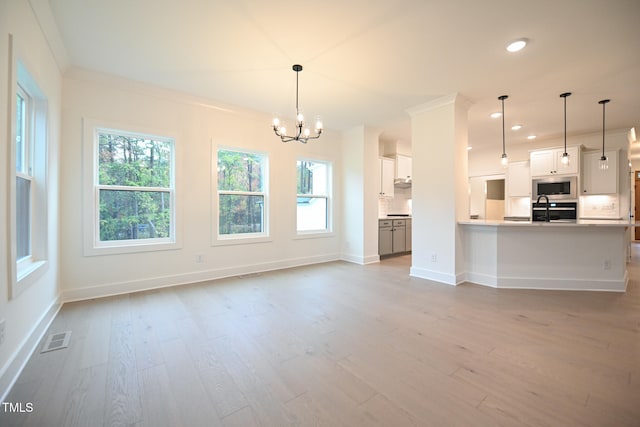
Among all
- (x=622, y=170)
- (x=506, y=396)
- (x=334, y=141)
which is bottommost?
(x=506, y=396)

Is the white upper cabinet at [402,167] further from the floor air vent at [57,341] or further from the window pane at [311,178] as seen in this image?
the floor air vent at [57,341]

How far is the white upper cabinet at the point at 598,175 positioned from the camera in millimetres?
5672

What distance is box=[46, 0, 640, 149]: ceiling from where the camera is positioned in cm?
234

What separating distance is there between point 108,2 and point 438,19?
9.33ft

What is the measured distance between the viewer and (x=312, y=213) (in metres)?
5.80

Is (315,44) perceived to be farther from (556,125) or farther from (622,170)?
(622,170)

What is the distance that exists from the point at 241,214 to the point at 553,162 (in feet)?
22.7

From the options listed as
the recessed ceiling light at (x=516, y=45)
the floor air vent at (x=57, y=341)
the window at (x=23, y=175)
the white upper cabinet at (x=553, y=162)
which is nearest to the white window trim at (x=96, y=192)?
the window at (x=23, y=175)

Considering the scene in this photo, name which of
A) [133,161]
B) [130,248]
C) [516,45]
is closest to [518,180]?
[516,45]

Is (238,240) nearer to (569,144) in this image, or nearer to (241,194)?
(241,194)

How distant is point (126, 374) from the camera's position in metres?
1.87

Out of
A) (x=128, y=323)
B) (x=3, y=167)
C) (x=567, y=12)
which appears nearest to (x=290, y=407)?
(x=128, y=323)

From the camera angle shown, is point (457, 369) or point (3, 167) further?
point (457, 369)

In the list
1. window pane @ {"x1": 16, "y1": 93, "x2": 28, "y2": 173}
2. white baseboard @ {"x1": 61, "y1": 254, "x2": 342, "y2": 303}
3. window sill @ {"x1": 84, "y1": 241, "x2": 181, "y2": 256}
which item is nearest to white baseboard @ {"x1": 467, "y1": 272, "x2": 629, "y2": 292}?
white baseboard @ {"x1": 61, "y1": 254, "x2": 342, "y2": 303}
